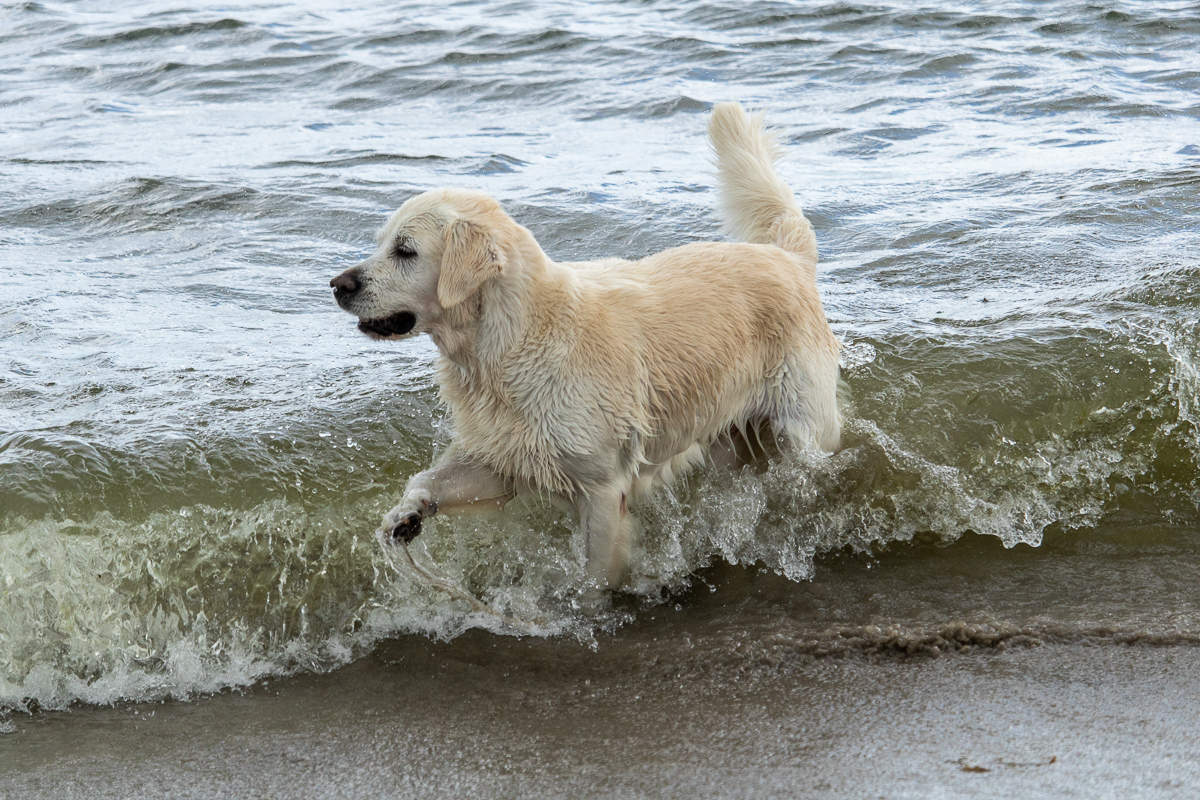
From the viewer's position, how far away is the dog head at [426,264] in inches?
176

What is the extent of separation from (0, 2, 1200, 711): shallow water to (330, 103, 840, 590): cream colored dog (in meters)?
0.40

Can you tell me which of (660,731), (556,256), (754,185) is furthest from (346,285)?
(556,256)

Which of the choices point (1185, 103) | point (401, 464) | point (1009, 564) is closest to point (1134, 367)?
point (1009, 564)

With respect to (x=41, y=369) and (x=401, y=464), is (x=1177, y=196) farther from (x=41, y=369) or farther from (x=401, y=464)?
(x=41, y=369)

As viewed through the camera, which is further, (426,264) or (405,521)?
(405,521)

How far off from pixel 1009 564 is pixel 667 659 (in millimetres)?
1636

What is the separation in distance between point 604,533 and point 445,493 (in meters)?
0.65

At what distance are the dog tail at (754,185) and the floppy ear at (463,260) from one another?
6.21ft

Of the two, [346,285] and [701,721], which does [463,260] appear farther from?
[701,721]

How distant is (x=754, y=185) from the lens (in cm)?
604

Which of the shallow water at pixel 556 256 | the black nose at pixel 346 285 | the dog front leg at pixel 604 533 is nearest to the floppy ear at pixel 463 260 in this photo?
the black nose at pixel 346 285

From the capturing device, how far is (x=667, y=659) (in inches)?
181

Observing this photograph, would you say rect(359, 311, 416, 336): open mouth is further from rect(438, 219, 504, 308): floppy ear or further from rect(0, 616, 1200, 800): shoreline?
rect(0, 616, 1200, 800): shoreline

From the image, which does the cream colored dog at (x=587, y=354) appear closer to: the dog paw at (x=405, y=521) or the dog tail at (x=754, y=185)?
the dog paw at (x=405, y=521)
